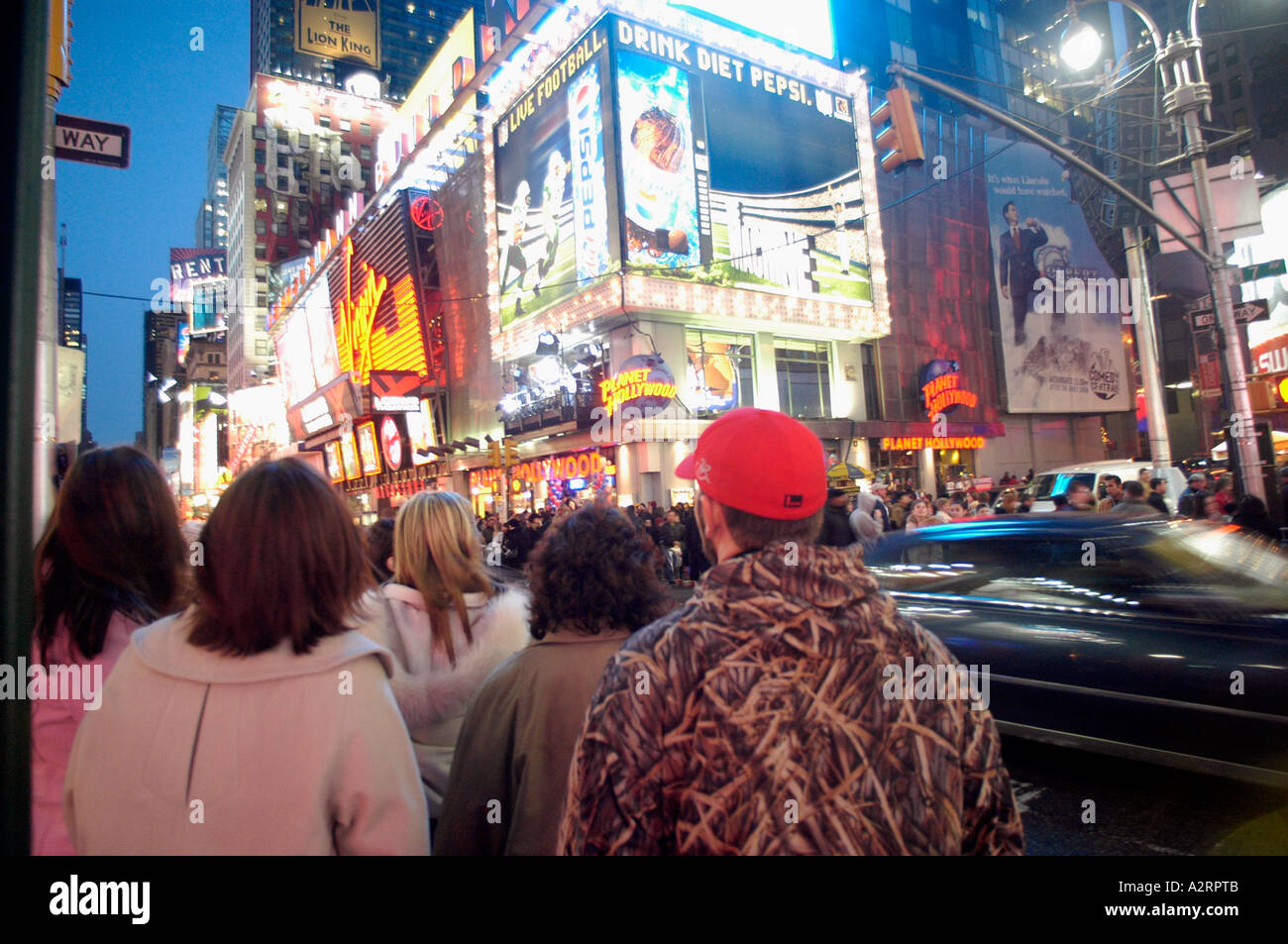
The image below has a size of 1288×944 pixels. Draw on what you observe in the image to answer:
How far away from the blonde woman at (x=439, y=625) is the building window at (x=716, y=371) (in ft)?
73.3

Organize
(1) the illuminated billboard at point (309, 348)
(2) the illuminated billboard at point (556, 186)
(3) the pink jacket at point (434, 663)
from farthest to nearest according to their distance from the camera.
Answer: (1) the illuminated billboard at point (309, 348) → (2) the illuminated billboard at point (556, 186) → (3) the pink jacket at point (434, 663)

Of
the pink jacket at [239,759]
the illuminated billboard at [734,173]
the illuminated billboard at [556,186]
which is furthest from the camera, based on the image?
the illuminated billboard at [556,186]

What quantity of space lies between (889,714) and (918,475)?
32.2 meters

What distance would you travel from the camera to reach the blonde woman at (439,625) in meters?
2.88

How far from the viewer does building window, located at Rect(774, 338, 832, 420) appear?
28219 millimetres

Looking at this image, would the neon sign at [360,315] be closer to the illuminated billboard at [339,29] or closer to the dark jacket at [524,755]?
the dark jacket at [524,755]

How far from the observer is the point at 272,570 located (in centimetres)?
168

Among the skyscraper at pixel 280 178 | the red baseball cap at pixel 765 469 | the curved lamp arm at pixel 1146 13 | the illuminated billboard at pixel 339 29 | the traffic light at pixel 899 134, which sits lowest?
the red baseball cap at pixel 765 469

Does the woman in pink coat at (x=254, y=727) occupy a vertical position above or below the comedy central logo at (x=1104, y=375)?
below

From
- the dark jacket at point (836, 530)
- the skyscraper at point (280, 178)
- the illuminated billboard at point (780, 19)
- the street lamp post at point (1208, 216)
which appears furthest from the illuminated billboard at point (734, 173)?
the skyscraper at point (280, 178)

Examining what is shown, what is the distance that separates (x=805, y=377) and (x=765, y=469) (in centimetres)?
2835

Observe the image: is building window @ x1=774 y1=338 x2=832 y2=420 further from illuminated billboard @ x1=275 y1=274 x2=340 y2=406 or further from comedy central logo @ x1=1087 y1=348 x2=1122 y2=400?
illuminated billboard @ x1=275 y1=274 x2=340 y2=406

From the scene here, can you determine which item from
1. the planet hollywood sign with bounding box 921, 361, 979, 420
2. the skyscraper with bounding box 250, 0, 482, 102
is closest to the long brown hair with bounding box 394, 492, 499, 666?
the planet hollywood sign with bounding box 921, 361, 979, 420
